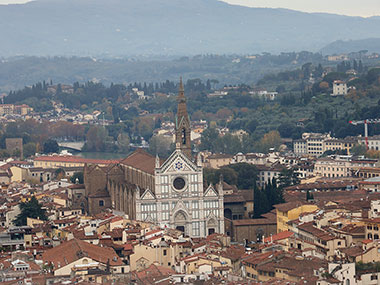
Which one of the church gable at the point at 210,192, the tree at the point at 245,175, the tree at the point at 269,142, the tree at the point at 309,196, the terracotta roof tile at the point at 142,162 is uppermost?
the terracotta roof tile at the point at 142,162

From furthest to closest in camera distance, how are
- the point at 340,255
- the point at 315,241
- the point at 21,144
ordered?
the point at 21,144
the point at 315,241
the point at 340,255

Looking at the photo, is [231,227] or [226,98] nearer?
[231,227]

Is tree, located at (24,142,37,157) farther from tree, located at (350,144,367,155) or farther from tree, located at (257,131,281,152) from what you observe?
tree, located at (350,144,367,155)

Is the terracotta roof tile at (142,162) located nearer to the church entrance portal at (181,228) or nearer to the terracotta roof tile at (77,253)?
the church entrance portal at (181,228)

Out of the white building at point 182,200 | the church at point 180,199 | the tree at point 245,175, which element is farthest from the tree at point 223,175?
the white building at point 182,200

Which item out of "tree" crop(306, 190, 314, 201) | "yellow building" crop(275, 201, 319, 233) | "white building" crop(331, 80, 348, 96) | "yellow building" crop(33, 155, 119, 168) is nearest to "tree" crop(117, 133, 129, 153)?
"white building" crop(331, 80, 348, 96)

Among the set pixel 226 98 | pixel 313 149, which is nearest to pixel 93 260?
pixel 313 149

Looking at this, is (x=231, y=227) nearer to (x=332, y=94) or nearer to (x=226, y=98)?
(x=332, y=94)

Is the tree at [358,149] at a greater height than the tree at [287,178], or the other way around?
the tree at [287,178]

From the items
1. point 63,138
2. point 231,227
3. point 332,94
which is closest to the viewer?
point 231,227
